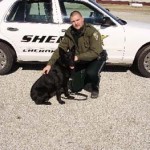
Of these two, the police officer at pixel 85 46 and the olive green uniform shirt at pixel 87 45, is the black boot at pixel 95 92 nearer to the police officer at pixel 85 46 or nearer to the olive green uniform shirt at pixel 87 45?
the police officer at pixel 85 46

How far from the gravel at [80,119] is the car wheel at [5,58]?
0.21 meters

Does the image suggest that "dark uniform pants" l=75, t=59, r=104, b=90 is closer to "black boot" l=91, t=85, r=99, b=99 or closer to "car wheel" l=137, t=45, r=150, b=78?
"black boot" l=91, t=85, r=99, b=99

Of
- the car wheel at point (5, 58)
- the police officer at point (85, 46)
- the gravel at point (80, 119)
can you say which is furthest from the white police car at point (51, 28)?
the police officer at point (85, 46)

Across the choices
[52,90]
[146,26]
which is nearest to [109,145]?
[52,90]

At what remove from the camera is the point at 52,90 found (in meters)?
6.06

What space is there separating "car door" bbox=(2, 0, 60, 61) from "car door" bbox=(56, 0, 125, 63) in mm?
207

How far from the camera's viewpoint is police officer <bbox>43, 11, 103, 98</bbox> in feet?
19.8

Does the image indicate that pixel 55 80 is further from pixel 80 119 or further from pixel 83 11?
pixel 83 11

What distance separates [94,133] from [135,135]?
21.7 inches

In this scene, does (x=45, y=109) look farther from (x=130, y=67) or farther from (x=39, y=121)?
(x=130, y=67)

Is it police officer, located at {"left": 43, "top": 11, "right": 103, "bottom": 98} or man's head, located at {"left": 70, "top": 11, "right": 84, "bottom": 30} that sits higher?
man's head, located at {"left": 70, "top": 11, "right": 84, "bottom": 30}

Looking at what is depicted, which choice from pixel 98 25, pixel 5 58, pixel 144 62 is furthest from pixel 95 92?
pixel 5 58

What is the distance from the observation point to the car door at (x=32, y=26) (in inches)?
279

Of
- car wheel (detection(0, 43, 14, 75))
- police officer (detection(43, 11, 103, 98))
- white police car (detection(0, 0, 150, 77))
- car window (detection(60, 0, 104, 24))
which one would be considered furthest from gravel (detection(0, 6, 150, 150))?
car window (detection(60, 0, 104, 24))
